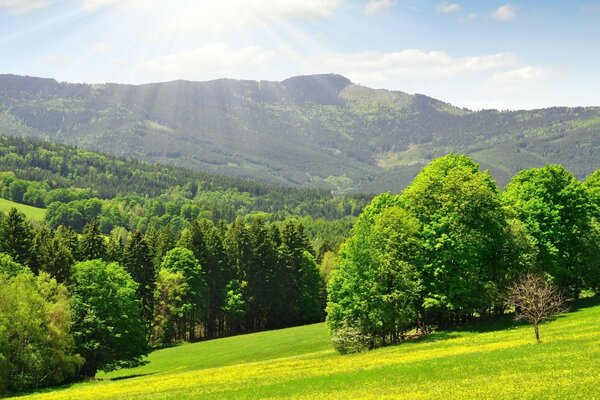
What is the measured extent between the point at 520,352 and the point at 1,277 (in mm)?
58414

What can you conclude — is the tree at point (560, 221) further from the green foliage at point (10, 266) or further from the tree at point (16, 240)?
the tree at point (16, 240)

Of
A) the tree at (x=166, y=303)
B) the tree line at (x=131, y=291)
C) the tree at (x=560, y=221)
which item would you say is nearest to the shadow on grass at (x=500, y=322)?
the tree at (x=560, y=221)

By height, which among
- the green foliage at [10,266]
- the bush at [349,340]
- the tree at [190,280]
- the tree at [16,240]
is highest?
the tree at [16,240]

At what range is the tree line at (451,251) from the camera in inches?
2530

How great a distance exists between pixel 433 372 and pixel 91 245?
65052 mm

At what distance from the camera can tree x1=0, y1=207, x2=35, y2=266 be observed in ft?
254

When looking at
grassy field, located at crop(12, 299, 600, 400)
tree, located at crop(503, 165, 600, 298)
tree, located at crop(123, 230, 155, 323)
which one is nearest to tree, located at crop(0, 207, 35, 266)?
tree, located at crop(123, 230, 155, 323)

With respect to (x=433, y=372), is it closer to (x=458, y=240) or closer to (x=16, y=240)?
(x=458, y=240)

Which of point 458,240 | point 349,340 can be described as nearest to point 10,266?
point 349,340

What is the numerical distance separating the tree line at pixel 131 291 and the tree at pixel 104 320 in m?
0.13

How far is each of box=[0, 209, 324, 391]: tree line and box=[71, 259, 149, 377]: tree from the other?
13 cm

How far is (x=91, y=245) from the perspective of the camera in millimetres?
88375

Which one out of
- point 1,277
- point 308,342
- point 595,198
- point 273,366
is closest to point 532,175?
point 595,198

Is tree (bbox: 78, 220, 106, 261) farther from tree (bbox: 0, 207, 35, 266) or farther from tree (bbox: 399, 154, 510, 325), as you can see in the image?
tree (bbox: 399, 154, 510, 325)
